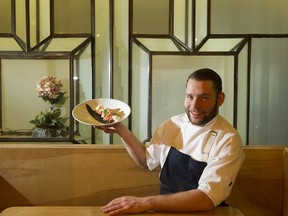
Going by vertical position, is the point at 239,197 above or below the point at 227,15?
below

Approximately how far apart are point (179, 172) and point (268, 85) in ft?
2.60

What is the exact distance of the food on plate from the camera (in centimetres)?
152

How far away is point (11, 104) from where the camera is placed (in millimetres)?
1923

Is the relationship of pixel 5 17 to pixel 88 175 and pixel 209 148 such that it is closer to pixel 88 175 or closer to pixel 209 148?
pixel 88 175

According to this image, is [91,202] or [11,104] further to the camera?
[11,104]

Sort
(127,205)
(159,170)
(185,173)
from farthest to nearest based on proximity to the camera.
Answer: (159,170) → (185,173) → (127,205)

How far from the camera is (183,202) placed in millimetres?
1268

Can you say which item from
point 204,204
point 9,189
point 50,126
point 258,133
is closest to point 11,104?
point 50,126

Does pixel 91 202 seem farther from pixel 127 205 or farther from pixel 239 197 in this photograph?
pixel 239 197

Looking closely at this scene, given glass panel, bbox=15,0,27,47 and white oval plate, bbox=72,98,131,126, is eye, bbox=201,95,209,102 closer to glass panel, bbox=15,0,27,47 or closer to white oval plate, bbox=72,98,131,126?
white oval plate, bbox=72,98,131,126

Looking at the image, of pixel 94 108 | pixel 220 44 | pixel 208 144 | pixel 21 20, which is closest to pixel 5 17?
pixel 21 20

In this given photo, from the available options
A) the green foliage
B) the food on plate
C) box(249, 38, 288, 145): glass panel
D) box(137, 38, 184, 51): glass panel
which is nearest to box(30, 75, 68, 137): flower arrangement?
the green foliage

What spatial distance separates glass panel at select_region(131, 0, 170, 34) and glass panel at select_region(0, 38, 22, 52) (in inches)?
24.4

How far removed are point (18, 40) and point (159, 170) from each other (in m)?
0.98
